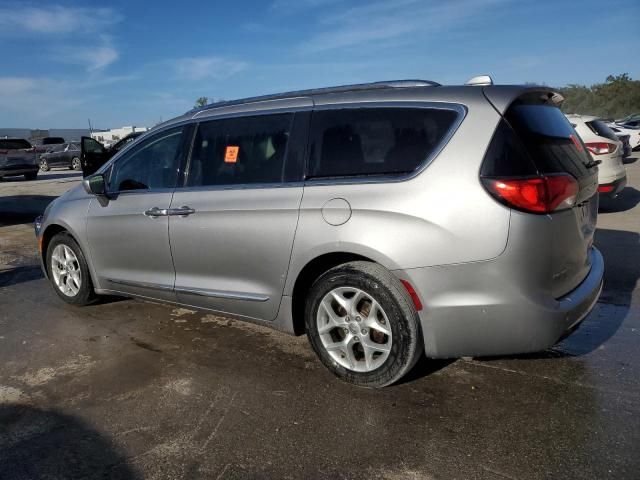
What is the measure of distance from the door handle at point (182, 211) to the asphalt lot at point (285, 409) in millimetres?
1028

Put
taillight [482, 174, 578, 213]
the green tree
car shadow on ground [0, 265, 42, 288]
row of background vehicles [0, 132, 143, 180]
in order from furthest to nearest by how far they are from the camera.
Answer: the green tree, row of background vehicles [0, 132, 143, 180], car shadow on ground [0, 265, 42, 288], taillight [482, 174, 578, 213]

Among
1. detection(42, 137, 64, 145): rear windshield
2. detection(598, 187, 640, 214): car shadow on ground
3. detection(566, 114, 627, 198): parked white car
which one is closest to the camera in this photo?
detection(566, 114, 627, 198): parked white car

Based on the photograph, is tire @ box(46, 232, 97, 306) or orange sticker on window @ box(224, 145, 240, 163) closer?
orange sticker on window @ box(224, 145, 240, 163)

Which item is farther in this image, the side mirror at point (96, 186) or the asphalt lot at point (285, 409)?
the side mirror at point (96, 186)

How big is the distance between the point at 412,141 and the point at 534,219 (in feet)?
2.63

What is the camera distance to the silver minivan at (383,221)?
107 inches

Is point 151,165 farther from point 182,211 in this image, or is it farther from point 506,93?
point 506,93

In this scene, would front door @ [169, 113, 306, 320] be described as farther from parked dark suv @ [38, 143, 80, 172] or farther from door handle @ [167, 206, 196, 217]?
parked dark suv @ [38, 143, 80, 172]

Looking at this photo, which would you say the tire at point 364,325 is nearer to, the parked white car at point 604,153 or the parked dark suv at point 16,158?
the parked white car at point 604,153

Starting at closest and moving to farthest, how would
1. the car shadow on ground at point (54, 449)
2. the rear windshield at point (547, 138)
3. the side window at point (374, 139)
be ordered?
the car shadow on ground at point (54, 449), the rear windshield at point (547, 138), the side window at point (374, 139)

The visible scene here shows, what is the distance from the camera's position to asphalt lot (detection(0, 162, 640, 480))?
8.19 ft

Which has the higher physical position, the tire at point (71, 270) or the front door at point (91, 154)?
the front door at point (91, 154)

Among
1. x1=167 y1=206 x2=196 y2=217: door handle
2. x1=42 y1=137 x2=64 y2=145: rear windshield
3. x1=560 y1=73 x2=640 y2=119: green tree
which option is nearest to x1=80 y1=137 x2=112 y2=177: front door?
x1=167 y1=206 x2=196 y2=217: door handle

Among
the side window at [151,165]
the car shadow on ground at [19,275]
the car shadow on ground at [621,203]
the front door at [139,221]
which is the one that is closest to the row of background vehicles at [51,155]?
the side window at [151,165]
